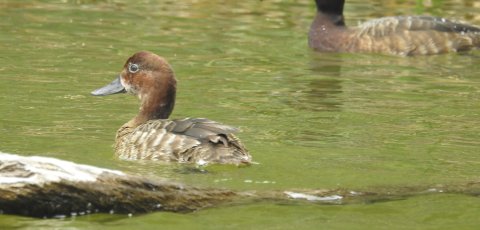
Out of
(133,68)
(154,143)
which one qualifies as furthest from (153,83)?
(154,143)

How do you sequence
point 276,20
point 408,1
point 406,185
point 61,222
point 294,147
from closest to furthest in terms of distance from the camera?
1. point 61,222
2. point 406,185
3. point 294,147
4. point 276,20
5. point 408,1

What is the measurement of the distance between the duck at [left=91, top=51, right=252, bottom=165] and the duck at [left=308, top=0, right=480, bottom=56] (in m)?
5.89

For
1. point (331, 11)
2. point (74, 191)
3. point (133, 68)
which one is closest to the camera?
point (74, 191)

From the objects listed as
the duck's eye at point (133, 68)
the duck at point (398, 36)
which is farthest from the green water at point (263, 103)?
the duck's eye at point (133, 68)

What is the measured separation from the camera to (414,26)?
17094mm

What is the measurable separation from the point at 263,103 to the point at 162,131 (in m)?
2.81

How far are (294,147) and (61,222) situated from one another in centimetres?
324

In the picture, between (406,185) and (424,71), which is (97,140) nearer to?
(406,185)

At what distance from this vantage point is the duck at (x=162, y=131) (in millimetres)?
9867

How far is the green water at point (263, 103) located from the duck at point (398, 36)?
218 mm

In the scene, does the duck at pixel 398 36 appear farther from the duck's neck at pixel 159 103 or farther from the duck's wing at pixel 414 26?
the duck's neck at pixel 159 103

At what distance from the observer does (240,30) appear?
58.4 ft

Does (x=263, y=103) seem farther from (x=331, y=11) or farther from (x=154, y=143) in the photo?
(x=331, y=11)

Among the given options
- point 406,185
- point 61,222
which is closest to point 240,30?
point 406,185
